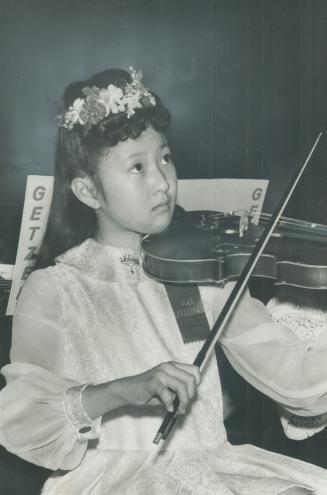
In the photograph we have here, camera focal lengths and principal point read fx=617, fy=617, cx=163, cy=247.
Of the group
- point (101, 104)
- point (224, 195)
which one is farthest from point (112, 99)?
point (224, 195)

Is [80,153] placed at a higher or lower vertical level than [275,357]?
higher

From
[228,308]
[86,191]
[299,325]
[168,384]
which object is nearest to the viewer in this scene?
[168,384]

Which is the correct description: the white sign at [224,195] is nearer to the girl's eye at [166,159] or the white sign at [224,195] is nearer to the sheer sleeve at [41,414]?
the girl's eye at [166,159]

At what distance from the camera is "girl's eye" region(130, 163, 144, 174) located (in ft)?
3.24

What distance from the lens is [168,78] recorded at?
45.0 inches

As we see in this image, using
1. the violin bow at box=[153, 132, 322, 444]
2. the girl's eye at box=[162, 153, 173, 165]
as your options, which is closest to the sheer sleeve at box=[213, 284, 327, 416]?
the violin bow at box=[153, 132, 322, 444]

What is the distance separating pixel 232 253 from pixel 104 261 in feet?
0.72

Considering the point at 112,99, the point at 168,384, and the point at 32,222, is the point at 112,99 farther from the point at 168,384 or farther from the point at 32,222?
the point at 168,384

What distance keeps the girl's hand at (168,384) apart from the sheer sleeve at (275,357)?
0.93 ft

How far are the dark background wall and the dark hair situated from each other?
0.04 meters

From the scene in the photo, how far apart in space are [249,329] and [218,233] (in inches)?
7.0

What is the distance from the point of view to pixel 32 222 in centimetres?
106

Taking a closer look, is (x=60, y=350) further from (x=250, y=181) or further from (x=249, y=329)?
(x=250, y=181)

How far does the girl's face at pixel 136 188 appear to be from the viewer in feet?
3.24
